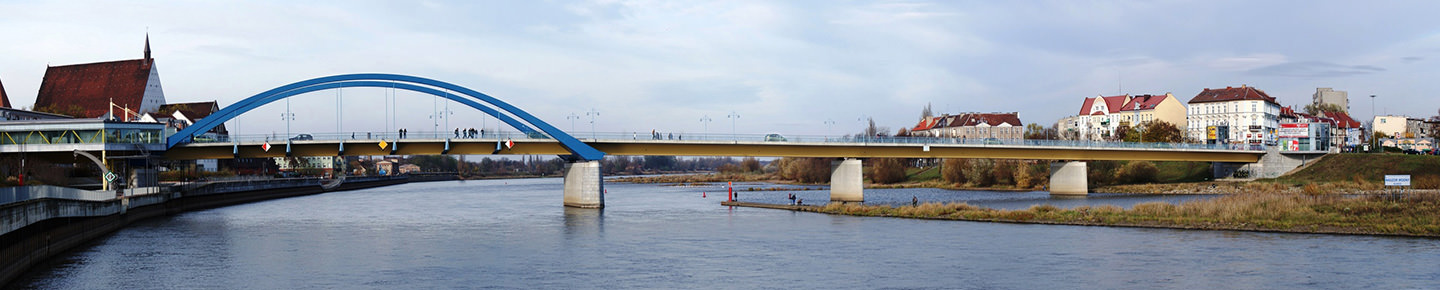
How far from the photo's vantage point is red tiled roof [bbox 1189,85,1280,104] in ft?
463

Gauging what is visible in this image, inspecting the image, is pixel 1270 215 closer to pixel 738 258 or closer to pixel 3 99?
pixel 738 258

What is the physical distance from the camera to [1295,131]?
10794 cm

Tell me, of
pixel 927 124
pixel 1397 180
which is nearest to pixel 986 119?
pixel 927 124

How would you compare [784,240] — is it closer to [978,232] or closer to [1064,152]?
[978,232]

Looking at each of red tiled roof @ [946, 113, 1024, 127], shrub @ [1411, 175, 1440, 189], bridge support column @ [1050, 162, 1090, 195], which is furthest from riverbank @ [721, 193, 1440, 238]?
red tiled roof @ [946, 113, 1024, 127]

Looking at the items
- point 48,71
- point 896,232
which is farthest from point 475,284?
point 48,71

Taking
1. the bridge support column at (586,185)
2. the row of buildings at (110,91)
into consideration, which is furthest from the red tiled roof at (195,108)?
the bridge support column at (586,185)

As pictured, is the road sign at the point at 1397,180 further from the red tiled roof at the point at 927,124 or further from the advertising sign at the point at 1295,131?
the red tiled roof at the point at 927,124

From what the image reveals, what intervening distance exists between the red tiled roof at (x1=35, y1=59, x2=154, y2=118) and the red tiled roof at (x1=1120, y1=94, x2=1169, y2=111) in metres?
144

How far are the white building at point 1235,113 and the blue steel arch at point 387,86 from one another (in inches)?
3745

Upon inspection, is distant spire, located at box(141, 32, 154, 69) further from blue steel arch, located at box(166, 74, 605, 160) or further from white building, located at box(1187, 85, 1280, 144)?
white building, located at box(1187, 85, 1280, 144)

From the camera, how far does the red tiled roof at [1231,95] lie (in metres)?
141

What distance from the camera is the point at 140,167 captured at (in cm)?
8188

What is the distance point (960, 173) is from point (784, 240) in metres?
81.3
